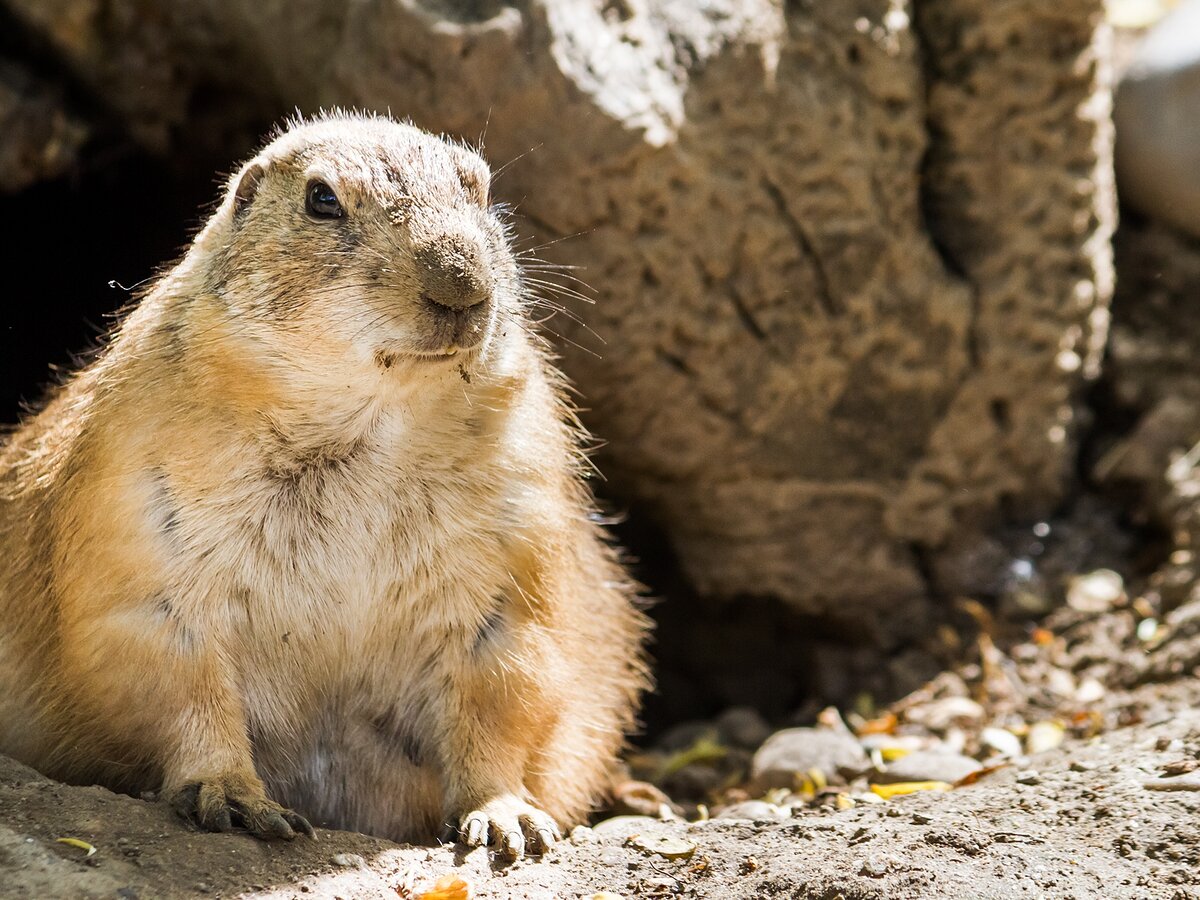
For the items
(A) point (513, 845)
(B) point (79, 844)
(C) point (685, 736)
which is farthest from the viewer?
(C) point (685, 736)

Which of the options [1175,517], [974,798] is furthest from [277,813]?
[1175,517]

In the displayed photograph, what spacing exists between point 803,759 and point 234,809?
9.44 ft

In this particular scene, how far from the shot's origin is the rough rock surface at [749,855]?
12.9 feet

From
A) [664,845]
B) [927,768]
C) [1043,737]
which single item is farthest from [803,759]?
[664,845]

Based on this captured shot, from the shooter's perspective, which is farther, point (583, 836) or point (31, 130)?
point (31, 130)

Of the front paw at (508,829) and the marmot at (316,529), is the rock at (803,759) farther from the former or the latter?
the front paw at (508,829)

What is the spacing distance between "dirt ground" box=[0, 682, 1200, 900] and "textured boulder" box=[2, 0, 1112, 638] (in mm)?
2843

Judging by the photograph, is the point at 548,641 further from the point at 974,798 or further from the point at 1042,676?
the point at 1042,676

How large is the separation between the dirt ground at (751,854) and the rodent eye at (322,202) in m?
2.01

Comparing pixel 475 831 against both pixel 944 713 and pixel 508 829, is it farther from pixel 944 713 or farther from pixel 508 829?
pixel 944 713

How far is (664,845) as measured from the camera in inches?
180

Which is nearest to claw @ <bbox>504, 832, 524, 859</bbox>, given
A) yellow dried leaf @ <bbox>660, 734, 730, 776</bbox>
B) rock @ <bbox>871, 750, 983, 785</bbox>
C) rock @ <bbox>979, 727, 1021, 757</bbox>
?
→ rock @ <bbox>871, 750, 983, 785</bbox>

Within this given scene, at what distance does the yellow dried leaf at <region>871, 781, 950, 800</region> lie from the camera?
5547 millimetres

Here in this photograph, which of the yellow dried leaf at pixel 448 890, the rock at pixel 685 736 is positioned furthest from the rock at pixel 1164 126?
the yellow dried leaf at pixel 448 890
